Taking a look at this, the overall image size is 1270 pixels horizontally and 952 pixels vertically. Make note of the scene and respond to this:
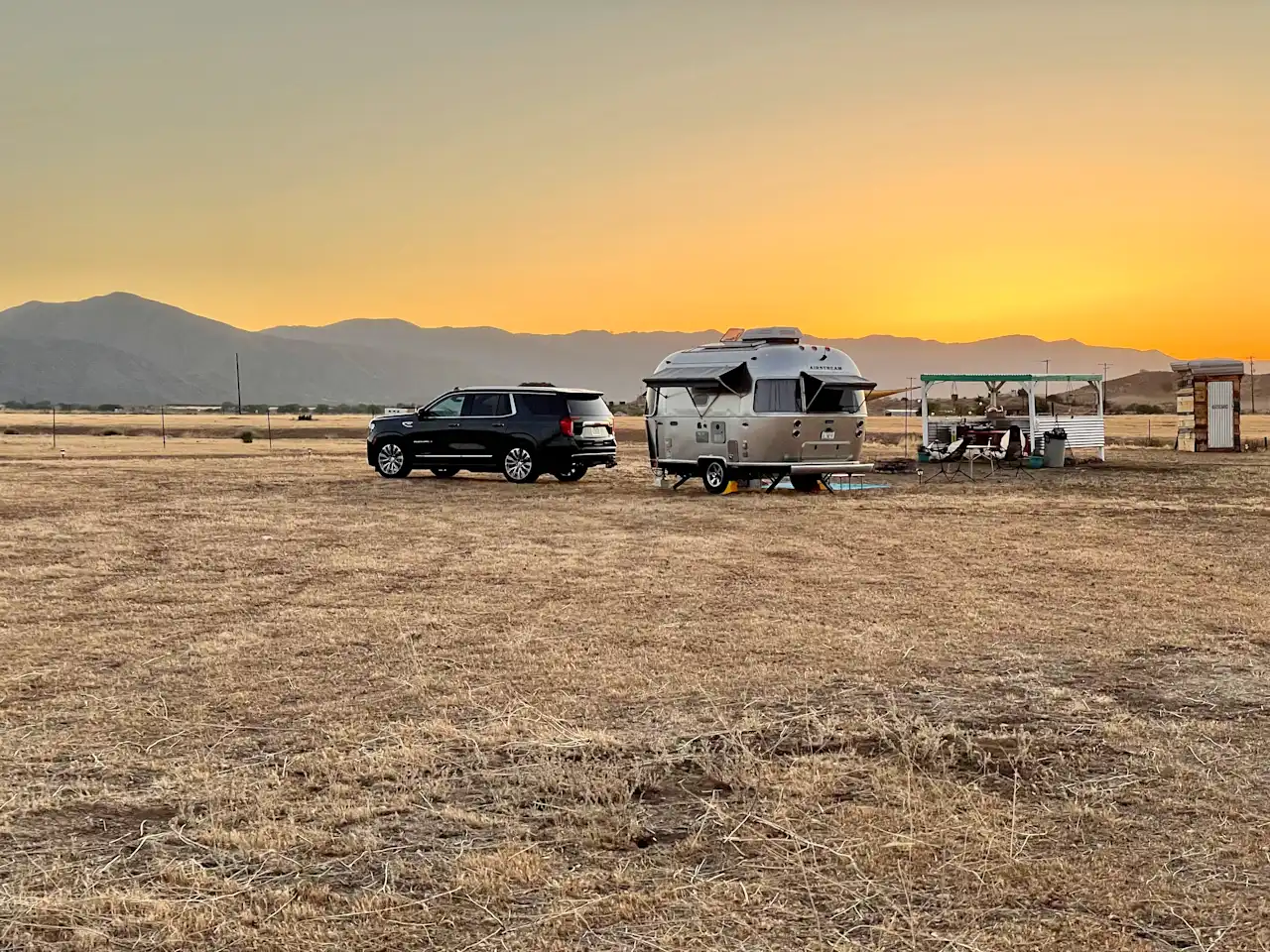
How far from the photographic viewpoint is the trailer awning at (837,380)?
2019cm

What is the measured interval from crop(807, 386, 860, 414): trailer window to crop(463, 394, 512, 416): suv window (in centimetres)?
599

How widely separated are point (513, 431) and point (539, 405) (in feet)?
2.37

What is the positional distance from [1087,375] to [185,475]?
2159 cm

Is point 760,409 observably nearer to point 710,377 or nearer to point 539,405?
point 710,377

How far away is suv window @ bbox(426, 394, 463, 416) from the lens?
23.6 m

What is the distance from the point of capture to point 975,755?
5.49m

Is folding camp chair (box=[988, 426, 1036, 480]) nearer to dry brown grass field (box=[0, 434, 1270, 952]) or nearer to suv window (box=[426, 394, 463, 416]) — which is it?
suv window (box=[426, 394, 463, 416])

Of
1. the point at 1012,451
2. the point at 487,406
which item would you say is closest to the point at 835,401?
the point at 487,406

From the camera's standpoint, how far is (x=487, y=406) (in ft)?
76.1

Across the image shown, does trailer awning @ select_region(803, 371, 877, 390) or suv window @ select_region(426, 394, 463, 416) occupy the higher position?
trailer awning @ select_region(803, 371, 877, 390)

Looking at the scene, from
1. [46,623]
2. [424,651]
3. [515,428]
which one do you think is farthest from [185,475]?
[424,651]

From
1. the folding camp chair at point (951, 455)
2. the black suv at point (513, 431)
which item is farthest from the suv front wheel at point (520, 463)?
the folding camp chair at point (951, 455)

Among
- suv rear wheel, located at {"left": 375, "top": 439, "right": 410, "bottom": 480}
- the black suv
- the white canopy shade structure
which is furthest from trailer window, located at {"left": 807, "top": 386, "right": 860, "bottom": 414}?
suv rear wheel, located at {"left": 375, "top": 439, "right": 410, "bottom": 480}

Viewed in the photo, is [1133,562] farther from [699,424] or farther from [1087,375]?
[1087,375]
